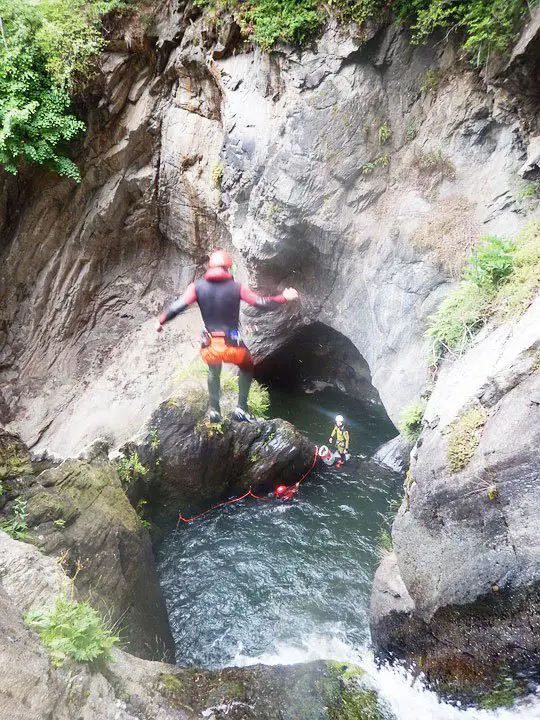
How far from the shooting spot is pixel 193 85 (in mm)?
9727

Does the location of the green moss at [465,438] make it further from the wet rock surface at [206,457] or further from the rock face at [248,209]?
the wet rock surface at [206,457]

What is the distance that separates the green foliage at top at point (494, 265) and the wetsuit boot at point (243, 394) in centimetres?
356

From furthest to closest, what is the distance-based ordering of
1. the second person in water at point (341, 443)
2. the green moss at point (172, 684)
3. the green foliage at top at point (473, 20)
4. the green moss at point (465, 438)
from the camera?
the second person in water at point (341, 443) → the green foliage at top at point (473, 20) → the green moss at point (465, 438) → the green moss at point (172, 684)

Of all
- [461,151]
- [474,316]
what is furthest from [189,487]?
[461,151]

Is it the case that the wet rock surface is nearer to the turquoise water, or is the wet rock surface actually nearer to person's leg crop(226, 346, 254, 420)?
the turquoise water

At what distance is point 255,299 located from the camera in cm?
554

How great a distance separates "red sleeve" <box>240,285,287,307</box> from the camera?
5484 mm

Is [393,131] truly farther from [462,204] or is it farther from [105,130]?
[105,130]

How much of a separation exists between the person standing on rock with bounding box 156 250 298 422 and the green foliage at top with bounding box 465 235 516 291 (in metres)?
2.47

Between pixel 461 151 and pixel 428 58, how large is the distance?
6.30ft

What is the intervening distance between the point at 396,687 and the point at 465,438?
9.63 feet

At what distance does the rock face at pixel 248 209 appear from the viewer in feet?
24.6

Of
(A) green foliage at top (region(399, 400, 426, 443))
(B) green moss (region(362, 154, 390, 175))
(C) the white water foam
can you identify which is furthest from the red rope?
(B) green moss (region(362, 154, 390, 175))

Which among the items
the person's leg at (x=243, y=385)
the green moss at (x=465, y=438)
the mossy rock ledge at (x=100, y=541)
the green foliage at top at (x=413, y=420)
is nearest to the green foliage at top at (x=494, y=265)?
the green moss at (x=465, y=438)
